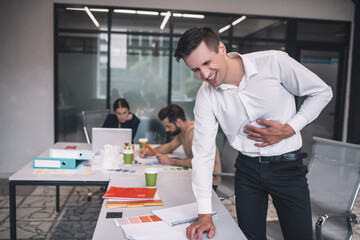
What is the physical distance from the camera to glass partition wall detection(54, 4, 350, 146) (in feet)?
16.9

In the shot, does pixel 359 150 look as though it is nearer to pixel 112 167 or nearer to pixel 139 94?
pixel 112 167

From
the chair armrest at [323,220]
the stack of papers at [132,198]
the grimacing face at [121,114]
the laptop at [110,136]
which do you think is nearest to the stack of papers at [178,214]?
the stack of papers at [132,198]

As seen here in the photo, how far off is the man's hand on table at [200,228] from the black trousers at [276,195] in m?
0.32

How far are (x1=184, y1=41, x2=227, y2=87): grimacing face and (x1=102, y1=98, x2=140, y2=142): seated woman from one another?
2.94 m

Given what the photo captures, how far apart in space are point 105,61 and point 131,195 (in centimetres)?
383

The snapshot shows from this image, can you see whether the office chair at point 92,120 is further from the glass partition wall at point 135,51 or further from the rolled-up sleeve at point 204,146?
the rolled-up sleeve at point 204,146

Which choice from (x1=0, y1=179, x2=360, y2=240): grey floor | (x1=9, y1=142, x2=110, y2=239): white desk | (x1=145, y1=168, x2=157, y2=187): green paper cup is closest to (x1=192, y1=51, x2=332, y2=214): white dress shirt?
(x1=145, y1=168, x2=157, y2=187): green paper cup

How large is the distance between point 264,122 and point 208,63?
1.22 feet

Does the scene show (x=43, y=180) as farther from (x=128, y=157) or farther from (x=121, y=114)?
(x=121, y=114)

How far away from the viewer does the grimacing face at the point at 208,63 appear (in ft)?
4.22

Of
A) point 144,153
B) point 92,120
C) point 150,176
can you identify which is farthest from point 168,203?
point 92,120

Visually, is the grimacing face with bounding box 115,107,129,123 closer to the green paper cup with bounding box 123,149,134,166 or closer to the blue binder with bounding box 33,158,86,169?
the green paper cup with bounding box 123,149,134,166

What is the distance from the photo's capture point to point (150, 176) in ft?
6.64

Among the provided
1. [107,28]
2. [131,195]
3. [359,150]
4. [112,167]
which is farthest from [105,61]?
[359,150]
